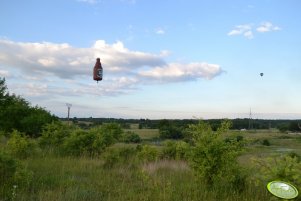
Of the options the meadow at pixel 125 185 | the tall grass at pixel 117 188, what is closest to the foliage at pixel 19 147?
the meadow at pixel 125 185

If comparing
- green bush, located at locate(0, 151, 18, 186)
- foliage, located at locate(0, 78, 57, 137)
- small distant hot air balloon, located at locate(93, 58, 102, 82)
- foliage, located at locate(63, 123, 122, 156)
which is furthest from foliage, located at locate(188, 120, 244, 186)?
foliage, located at locate(0, 78, 57, 137)

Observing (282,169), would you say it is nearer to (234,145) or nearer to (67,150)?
(234,145)

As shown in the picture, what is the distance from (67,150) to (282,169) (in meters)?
12.9

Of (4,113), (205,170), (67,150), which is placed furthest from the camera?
(4,113)

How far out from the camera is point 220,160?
9258 mm

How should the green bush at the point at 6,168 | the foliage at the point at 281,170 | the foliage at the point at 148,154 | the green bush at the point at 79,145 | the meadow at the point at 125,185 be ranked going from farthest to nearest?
the green bush at the point at 79,145 → the foliage at the point at 148,154 → the green bush at the point at 6,168 → the meadow at the point at 125,185 → the foliage at the point at 281,170

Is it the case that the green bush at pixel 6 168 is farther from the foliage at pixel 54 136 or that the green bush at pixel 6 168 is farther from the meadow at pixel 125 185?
the foliage at pixel 54 136

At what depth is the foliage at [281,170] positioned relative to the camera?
239 inches

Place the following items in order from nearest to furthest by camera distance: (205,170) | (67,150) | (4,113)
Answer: (205,170), (67,150), (4,113)

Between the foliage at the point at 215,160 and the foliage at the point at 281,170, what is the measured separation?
246 centimetres

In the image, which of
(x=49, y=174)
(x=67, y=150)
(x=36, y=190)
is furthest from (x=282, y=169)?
(x=67, y=150)

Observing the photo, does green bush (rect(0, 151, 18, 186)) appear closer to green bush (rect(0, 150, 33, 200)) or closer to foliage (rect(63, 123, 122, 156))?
green bush (rect(0, 150, 33, 200))

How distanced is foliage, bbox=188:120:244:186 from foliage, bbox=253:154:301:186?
246cm

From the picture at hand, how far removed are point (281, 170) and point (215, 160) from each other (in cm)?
311
